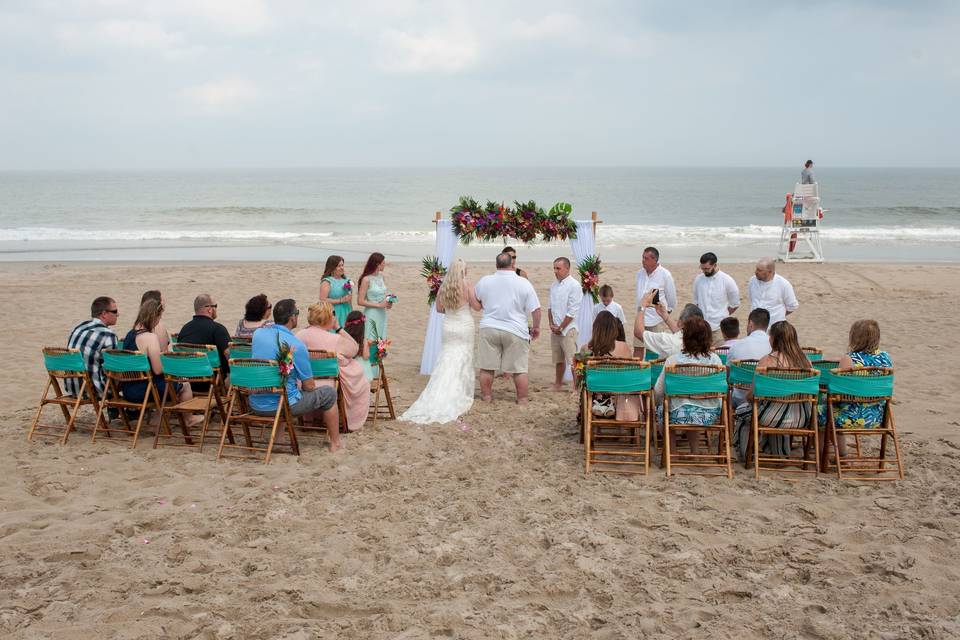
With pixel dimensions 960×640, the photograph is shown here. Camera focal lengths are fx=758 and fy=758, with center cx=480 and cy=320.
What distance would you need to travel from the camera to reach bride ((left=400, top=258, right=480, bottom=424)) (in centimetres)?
Result: 748

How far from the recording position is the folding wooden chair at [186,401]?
607cm

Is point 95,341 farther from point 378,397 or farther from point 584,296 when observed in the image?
point 584,296

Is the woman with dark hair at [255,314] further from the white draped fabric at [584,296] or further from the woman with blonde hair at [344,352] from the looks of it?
the white draped fabric at [584,296]

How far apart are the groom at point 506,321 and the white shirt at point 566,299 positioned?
42cm

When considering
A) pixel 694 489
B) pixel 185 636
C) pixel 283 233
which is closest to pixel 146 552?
pixel 185 636

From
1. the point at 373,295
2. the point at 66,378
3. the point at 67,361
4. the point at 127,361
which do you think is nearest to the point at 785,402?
the point at 373,295

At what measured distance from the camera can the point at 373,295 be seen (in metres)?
8.14

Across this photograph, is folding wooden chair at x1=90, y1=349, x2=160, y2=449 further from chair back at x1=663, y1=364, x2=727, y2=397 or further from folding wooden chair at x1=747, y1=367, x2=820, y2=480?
folding wooden chair at x1=747, y1=367, x2=820, y2=480

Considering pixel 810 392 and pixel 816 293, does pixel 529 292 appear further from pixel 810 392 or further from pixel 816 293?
pixel 816 293

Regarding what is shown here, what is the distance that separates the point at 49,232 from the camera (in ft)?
108

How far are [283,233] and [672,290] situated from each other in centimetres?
2853

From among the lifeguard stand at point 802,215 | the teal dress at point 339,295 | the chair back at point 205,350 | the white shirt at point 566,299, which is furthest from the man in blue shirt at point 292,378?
the lifeguard stand at point 802,215

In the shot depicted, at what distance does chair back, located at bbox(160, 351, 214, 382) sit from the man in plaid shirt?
0.72 m

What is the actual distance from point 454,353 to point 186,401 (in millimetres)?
2597
